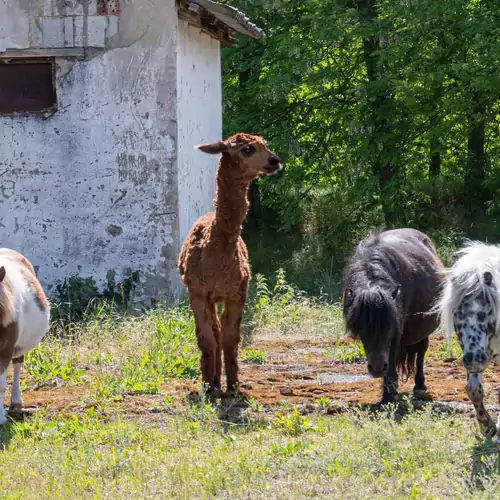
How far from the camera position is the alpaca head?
8.63m

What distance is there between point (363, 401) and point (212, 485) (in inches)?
107

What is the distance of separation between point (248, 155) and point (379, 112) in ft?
34.9

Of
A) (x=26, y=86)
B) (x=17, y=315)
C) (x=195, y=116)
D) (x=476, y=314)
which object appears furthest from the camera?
(x=195, y=116)

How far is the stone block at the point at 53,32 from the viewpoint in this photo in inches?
550

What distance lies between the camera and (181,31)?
14328 millimetres

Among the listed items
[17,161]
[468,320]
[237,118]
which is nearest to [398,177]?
[237,118]

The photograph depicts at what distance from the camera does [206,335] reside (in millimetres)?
8820

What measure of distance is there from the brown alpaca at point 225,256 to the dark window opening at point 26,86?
20.1ft

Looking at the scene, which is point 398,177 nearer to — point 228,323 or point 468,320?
point 228,323

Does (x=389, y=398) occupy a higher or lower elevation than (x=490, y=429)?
lower

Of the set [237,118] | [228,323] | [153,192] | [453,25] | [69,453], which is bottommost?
[69,453]

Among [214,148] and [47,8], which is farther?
[47,8]

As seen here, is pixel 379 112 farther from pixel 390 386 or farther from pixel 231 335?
pixel 390 386

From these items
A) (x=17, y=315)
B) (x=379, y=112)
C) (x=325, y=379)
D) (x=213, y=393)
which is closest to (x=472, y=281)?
(x=213, y=393)
